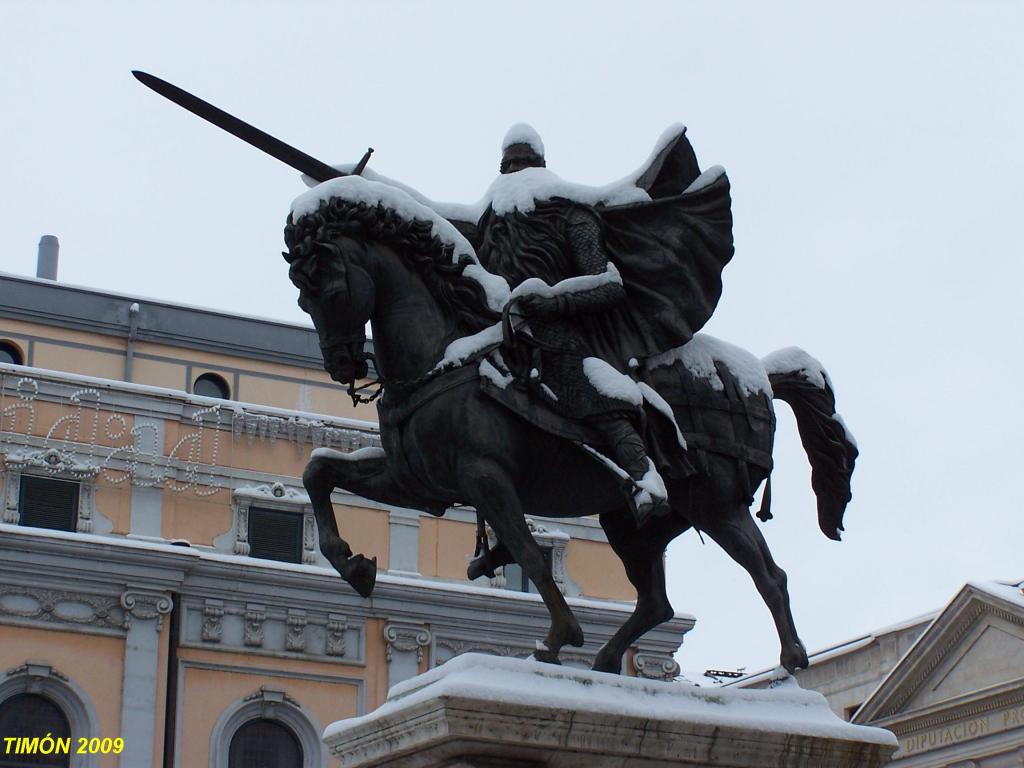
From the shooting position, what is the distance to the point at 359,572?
798 centimetres

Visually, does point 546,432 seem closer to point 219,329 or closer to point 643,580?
point 643,580

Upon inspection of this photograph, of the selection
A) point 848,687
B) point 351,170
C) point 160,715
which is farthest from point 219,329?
point 351,170

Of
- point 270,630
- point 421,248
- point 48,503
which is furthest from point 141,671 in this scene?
point 421,248

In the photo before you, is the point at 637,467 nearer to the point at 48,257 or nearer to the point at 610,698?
the point at 610,698

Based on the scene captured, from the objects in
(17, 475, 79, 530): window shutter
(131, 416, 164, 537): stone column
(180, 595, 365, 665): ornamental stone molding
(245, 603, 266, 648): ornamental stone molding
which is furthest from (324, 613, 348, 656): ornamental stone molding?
(17, 475, 79, 530): window shutter

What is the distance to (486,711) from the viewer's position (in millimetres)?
6848

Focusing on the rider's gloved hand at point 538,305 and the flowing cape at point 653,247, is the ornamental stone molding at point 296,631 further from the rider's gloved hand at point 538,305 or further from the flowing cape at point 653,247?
the rider's gloved hand at point 538,305

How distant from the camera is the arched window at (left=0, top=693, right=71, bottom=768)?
2819cm

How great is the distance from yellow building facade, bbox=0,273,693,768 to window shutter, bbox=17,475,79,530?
3cm

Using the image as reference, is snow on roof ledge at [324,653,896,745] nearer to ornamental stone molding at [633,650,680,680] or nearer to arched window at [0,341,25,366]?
ornamental stone molding at [633,650,680,680]

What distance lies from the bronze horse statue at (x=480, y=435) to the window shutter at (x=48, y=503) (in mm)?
23207

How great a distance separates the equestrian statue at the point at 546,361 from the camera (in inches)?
303

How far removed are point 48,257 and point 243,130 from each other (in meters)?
33.5

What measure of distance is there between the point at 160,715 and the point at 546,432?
77.1 feet
